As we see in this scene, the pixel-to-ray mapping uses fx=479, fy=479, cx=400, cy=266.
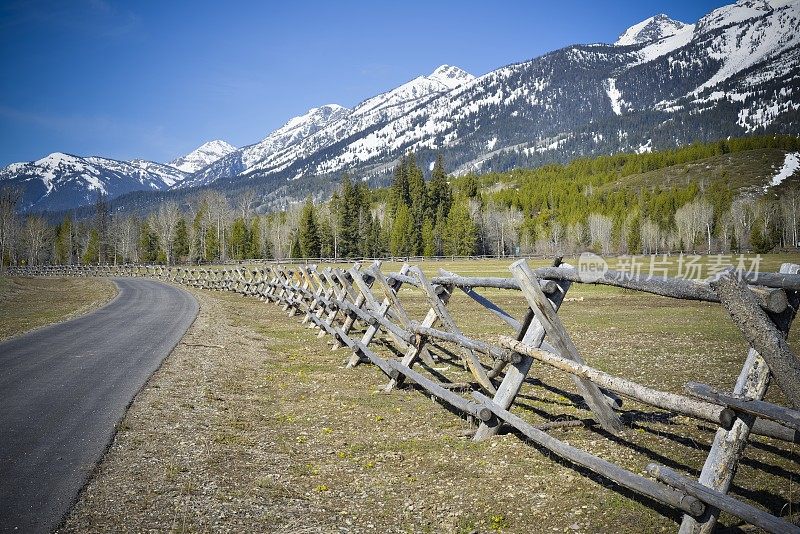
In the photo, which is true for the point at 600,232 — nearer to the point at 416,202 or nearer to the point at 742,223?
the point at 742,223

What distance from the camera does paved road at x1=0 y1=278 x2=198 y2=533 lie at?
4.98m

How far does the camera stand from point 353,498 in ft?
16.9

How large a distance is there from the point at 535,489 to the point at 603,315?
60.4ft

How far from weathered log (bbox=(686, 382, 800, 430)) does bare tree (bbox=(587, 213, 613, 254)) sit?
13230 cm

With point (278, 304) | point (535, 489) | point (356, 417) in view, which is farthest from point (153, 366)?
point (278, 304)

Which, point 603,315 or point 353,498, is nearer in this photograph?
point 353,498

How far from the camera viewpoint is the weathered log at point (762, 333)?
3.33 metres

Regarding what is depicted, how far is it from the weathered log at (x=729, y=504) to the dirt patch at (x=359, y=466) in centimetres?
93

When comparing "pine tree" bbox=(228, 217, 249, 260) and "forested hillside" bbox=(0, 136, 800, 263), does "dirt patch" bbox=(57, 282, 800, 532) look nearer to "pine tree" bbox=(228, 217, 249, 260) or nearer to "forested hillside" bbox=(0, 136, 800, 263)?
"forested hillside" bbox=(0, 136, 800, 263)

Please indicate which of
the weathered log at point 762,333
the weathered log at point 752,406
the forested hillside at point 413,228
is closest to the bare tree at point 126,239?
the forested hillside at point 413,228

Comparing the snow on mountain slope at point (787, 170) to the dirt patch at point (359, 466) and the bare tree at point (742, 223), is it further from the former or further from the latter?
the dirt patch at point (359, 466)

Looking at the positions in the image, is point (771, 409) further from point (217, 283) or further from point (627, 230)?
point (627, 230)

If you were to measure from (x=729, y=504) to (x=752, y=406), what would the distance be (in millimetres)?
741

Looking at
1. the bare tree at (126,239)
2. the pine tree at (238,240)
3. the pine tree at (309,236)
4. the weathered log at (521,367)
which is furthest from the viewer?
the bare tree at (126,239)
